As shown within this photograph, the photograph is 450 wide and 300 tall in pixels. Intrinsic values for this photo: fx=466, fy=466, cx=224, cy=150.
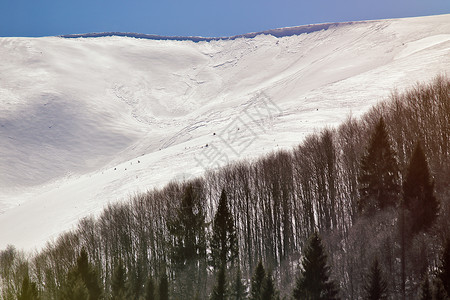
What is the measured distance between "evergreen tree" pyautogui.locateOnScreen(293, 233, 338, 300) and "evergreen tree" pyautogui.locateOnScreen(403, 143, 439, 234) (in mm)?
8114

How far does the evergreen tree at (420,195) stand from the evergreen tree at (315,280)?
Answer: 8114 millimetres

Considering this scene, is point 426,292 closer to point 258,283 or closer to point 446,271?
point 446,271

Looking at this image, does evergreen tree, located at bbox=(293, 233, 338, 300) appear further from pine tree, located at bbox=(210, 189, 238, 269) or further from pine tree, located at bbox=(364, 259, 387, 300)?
pine tree, located at bbox=(210, 189, 238, 269)

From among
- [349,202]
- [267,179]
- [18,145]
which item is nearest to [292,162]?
[267,179]

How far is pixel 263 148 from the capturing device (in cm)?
8462

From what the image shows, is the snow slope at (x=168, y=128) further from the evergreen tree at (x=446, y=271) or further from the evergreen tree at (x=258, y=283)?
the evergreen tree at (x=446, y=271)

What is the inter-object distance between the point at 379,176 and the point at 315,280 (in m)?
13.3

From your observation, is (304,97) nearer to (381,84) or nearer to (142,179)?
(381,84)

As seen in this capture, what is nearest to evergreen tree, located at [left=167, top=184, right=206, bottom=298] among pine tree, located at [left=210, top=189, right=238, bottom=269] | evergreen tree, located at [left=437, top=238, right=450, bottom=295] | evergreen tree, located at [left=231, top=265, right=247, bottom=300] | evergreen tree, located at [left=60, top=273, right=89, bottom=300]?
pine tree, located at [left=210, top=189, right=238, bottom=269]

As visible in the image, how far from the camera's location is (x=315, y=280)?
31875mm

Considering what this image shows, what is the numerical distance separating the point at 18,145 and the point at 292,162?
13561 cm

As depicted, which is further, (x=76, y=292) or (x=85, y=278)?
(x=85, y=278)

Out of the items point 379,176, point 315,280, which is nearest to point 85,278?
point 315,280

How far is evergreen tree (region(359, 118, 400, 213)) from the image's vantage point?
40344 millimetres
